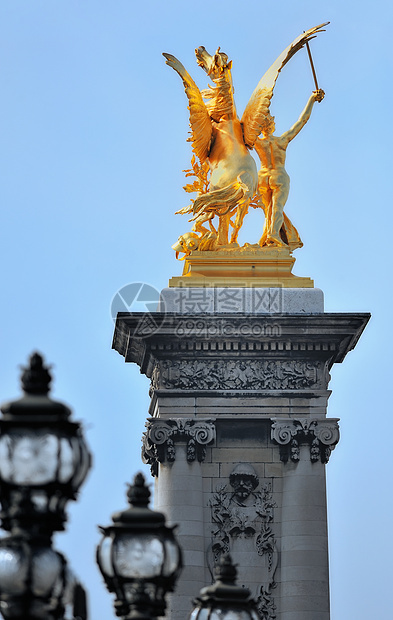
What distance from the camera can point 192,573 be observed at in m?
29.8

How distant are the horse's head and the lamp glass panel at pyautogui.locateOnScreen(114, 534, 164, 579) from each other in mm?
23215

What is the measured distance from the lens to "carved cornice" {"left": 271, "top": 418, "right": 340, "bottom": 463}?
101ft

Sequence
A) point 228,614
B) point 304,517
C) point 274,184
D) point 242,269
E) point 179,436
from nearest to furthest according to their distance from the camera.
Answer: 1. point 228,614
2. point 304,517
3. point 179,436
4. point 242,269
5. point 274,184

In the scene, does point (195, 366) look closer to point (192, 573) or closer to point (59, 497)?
point (192, 573)

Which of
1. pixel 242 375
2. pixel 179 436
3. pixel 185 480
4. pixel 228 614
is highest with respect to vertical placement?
pixel 242 375

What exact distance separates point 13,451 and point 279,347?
2113cm

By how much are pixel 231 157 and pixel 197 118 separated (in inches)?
43.3

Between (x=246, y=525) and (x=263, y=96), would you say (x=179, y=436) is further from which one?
(x=263, y=96)

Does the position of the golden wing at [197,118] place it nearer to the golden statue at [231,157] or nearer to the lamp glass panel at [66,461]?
the golden statue at [231,157]

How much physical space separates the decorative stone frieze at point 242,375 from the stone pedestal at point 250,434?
0.8 inches

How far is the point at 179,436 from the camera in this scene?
30.7 m

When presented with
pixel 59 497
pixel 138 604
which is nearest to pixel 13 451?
pixel 59 497

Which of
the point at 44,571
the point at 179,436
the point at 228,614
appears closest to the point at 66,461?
the point at 44,571

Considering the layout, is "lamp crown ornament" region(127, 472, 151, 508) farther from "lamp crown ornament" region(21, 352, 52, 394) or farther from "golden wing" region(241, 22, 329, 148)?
"golden wing" region(241, 22, 329, 148)
